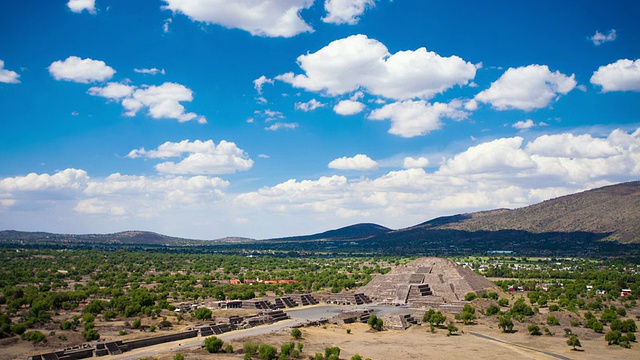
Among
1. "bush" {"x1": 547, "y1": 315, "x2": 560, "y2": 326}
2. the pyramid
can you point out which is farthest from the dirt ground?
the pyramid

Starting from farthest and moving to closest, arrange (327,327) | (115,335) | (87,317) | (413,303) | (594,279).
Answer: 1. (594,279)
2. (413,303)
3. (327,327)
4. (87,317)
5. (115,335)

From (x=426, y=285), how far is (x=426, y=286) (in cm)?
35

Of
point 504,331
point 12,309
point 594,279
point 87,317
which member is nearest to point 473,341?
point 504,331

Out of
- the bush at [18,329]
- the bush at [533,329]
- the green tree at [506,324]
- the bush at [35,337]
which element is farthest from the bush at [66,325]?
the bush at [533,329]

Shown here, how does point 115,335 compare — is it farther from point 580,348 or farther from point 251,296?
point 580,348

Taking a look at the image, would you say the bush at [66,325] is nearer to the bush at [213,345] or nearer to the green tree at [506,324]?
the bush at [213,345]

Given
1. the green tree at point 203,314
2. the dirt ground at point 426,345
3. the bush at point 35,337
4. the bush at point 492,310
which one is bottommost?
the dirt ground at point 426,345

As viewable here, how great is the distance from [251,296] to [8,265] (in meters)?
87.4

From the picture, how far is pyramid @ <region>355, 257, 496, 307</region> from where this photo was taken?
98875 mm

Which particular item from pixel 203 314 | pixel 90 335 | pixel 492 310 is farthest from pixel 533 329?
pixel 90 335

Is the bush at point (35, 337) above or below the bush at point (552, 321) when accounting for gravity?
above

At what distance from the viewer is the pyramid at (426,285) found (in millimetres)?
98875

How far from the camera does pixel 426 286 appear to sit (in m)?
104

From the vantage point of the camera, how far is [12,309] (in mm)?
75438
